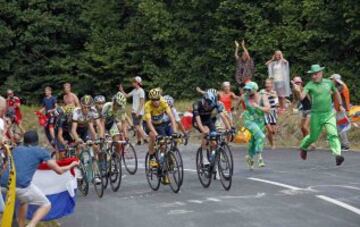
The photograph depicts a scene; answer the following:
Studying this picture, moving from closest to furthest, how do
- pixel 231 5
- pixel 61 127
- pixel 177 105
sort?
pixel 61 127 < pixel 177 105 < pixel 231 5

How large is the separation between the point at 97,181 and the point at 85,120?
1.47 metres

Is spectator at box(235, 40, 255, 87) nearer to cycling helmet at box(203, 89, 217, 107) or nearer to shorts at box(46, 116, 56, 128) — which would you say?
shorts at box(46, 116, 56, 128)

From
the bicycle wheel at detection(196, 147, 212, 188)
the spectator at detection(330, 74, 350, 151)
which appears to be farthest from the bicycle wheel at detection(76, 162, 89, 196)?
the spectator at detection(330, 74, 350, 151)

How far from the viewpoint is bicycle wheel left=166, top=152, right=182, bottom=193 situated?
15.6m

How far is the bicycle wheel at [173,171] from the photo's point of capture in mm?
15570

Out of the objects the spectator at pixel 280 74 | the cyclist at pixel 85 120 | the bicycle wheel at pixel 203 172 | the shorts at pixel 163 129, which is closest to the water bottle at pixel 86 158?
the cyclist at pixel 85 120

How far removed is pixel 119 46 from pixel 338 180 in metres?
29.1

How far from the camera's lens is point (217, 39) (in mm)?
41125

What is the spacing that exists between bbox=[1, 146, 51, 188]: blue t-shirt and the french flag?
1179 millimetres

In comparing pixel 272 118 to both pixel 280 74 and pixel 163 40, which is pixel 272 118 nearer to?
pixel 280 74

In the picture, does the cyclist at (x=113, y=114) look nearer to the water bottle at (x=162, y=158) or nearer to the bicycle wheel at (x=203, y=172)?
the water bottle at (x=162, y=158)

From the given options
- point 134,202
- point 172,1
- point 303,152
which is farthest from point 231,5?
point 134,202

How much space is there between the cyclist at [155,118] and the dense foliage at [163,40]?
64.8 ft

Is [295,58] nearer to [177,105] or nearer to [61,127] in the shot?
[177,105]
